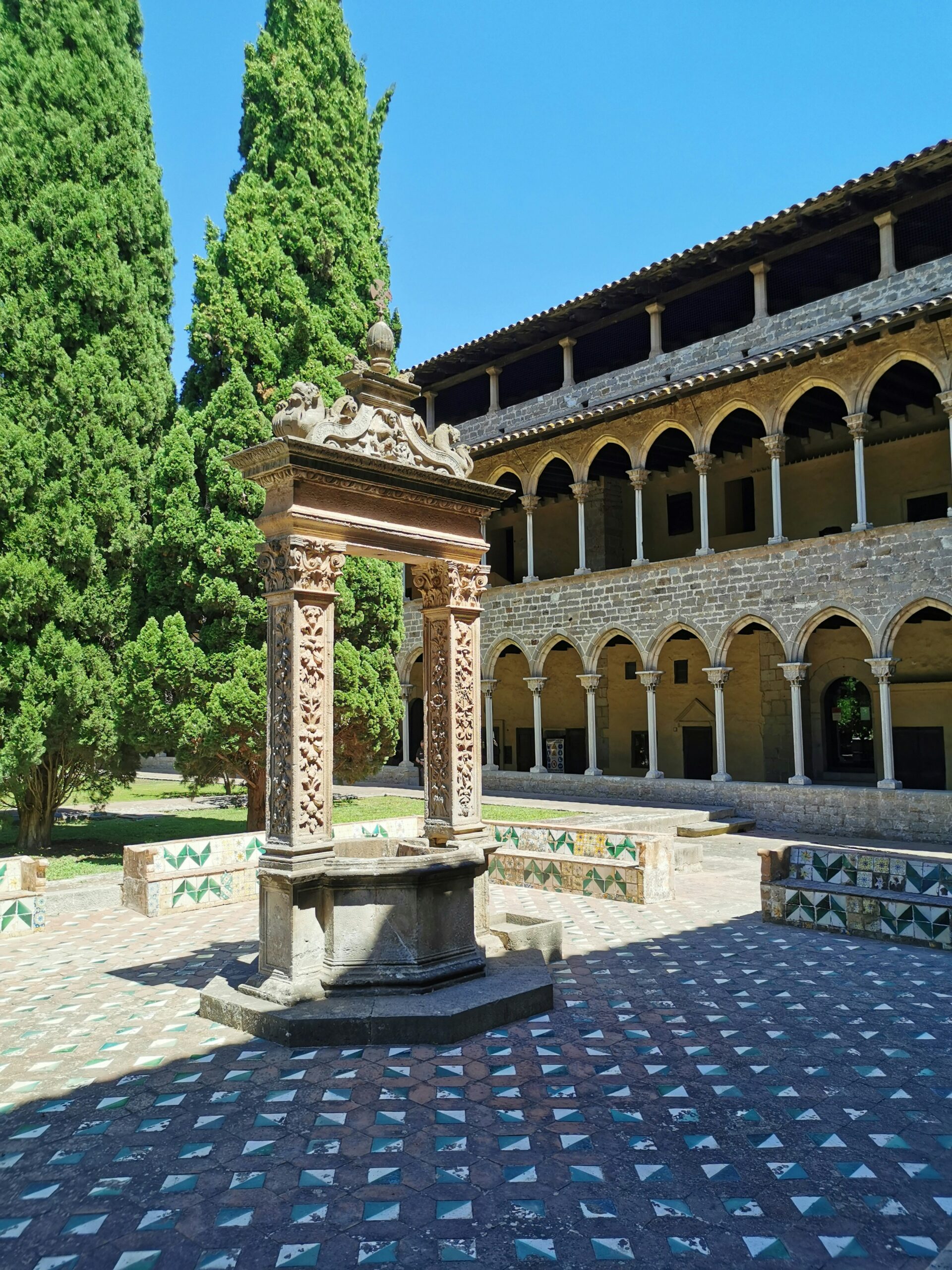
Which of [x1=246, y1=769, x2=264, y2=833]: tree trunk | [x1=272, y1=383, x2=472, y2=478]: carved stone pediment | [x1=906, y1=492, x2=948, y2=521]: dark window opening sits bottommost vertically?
[x1=246, y1=769, x2=264, y2=833]: tree trunk

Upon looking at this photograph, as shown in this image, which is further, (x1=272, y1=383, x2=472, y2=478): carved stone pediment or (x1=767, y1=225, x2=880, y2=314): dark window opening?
(x1=767, y1=225, x2=880, y2=314): dark window opening

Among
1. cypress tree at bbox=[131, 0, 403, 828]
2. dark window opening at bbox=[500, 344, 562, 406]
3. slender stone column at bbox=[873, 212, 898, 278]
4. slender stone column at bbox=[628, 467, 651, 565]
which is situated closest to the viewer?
cypress tree at bbox=[131, 0, 403, 828]

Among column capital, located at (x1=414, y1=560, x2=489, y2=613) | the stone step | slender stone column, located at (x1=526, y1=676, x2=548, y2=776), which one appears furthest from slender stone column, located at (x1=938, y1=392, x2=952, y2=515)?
column capital, located at (x1=414, y1=560, x2=489, y2=613)

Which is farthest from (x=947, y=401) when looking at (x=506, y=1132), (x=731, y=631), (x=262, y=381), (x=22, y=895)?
(x=22, y=895)

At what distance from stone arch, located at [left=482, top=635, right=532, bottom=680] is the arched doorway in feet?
21.9

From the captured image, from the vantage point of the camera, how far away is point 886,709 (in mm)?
15242

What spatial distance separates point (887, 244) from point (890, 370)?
2195 millimetres

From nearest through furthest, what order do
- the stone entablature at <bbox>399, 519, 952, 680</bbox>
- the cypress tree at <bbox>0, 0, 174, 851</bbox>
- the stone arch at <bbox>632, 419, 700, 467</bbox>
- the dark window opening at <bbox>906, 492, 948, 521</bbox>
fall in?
the cypress tree at <bbox>0, 0, 174, 851</bbox> < the stone entablature at <bbox>399, 519, 952, 680</bbox> < the dark window opening at <bbox>906, 492, 948, 521</bbox> < the stone arch at <bbox>632, 419, 700, 467</bbox>

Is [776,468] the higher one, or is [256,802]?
[776,468]

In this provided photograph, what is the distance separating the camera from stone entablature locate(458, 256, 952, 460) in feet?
51.4

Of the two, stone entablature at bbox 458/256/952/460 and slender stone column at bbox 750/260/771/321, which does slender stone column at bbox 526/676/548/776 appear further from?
slender stone column at bbox 750/260/771/321

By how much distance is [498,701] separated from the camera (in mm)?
25422

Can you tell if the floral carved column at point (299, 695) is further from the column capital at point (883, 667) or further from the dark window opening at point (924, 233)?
the dark window opening at point (924, 233)

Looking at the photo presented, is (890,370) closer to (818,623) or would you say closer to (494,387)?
(818,623)
